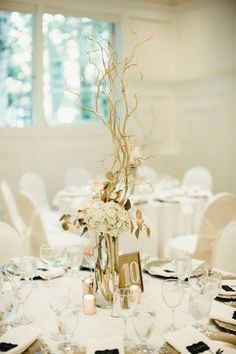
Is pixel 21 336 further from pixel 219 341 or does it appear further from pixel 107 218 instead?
pixel 219 341

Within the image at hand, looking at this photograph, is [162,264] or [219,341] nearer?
[219,341]

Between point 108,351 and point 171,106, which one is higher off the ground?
point 171,106

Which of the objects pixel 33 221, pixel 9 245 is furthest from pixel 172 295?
pixel 33 221

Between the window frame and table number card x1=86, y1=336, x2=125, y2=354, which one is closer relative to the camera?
table number card x1=86, y1=336, x2=125, y2=354

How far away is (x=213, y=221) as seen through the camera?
3.39 m

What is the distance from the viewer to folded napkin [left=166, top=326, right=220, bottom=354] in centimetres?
150

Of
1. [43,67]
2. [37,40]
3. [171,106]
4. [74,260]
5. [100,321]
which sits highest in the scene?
[37,40]

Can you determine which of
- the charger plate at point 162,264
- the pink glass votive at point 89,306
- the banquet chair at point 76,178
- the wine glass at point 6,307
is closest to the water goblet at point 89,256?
the charger plate at point 162,264

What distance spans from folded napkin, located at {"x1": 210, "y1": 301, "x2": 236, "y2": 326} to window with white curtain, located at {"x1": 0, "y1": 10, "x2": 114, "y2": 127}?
14.3ft

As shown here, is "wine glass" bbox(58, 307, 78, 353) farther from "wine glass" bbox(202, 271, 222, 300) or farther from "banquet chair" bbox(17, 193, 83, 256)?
"banquet chair" bbox(17, 193, 83, 256)

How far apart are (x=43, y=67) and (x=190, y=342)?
16.3 feet

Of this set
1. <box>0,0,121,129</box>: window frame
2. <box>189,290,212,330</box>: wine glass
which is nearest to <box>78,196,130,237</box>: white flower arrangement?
<box>189,290,212,330</box>: wine glass

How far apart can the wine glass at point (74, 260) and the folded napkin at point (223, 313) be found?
2.08ft

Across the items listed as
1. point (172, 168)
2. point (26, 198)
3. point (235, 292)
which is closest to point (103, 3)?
point (172, 168)
